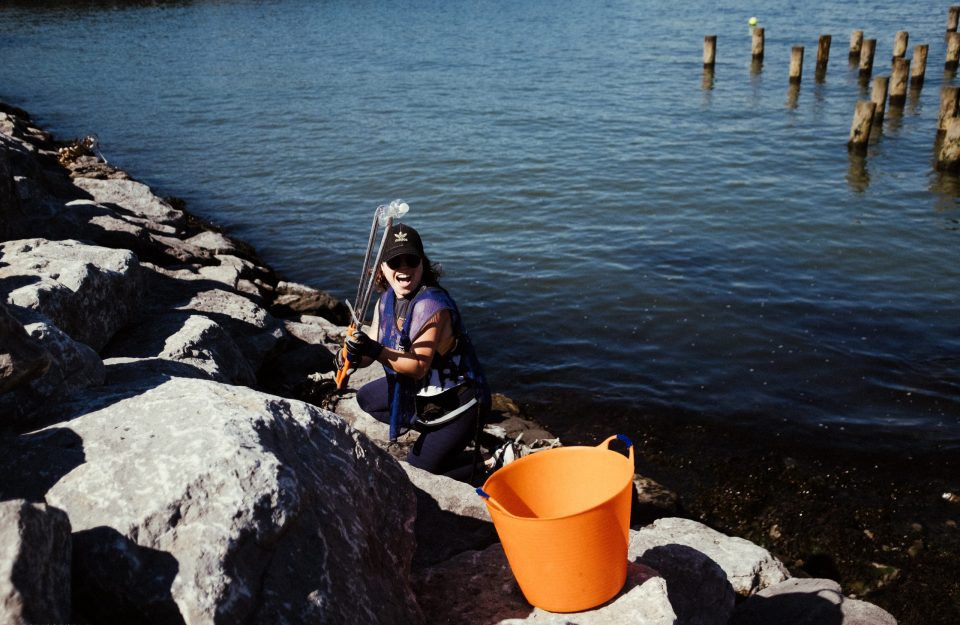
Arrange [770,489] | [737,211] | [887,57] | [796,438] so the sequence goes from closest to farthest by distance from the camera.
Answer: [770,489]
[796,438]
[737,211]
[887,57]

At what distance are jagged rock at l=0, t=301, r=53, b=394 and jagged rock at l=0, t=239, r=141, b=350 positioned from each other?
191 centimetres

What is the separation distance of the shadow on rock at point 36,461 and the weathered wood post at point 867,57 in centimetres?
2809

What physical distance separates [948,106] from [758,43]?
10484mm

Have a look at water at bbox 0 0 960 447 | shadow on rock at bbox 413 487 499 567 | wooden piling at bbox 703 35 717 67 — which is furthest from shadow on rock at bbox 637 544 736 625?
wooden piling at bbox 703 35 717 67

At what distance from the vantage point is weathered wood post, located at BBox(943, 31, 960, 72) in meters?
26.8

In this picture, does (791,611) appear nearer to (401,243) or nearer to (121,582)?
(401,243)

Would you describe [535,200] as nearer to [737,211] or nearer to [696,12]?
[737,211]

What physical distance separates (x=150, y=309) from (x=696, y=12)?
132ft

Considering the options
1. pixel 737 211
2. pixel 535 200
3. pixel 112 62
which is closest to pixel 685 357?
pixel 737 211

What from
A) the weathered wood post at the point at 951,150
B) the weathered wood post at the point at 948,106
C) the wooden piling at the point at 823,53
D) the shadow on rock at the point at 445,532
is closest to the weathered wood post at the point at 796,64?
the wooden piling at the point at 823,53

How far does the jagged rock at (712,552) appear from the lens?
489cm

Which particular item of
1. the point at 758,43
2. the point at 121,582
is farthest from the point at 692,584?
the point at 758,43

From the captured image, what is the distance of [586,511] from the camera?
3.82 meters

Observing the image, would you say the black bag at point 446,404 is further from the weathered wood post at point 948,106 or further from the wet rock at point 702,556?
the weathered wood post at point 948,106
